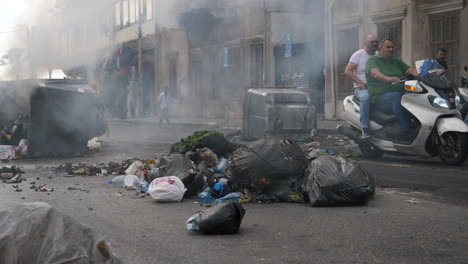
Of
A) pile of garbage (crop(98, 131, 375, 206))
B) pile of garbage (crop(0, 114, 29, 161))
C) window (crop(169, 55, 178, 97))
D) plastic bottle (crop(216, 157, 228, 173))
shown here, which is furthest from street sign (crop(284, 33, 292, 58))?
pile of garbage (crop(98, 131, 375, 206))

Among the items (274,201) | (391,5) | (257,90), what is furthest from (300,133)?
(274,201)

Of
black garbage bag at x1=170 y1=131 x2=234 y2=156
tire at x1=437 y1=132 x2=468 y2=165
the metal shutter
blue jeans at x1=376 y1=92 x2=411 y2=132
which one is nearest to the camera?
black garbage bag at x1=170 y1=131 x2=234 y2=156

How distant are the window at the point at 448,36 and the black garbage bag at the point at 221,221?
1214cm

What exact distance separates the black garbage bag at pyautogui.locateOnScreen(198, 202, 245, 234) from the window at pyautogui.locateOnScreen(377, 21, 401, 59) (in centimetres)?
1372

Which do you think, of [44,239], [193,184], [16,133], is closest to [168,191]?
[193,184]

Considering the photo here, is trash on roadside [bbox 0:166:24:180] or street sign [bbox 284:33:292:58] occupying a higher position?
street sign [bbox 284:33:292:58]

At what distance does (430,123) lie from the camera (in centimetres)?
789

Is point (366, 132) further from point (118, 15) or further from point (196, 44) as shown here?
point (196, 44)

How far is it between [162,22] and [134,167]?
8743mm

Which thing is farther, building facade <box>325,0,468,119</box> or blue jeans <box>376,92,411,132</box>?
building facade <box>325,0,468,119</box>

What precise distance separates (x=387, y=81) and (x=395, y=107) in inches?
13.9

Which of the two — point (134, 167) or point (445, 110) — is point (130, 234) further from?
point (445, 110)

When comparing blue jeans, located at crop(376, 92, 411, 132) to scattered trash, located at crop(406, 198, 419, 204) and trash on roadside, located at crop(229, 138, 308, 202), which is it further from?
trash on roadside, located at crop(229, 138, 308, 202)

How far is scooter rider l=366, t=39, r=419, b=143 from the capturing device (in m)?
8.27
